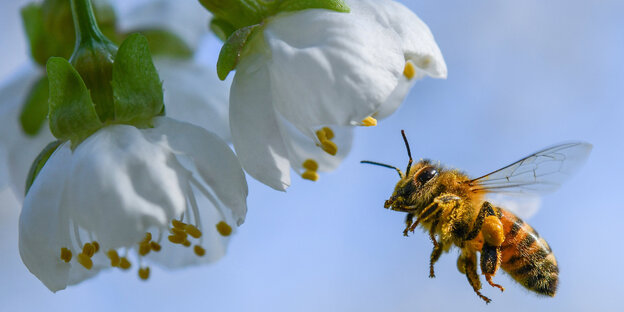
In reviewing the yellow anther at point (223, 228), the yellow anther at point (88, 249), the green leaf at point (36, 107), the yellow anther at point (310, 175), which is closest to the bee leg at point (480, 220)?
the yellow anther at point (310, 175)

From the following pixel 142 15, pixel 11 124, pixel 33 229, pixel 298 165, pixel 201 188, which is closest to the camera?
pixel 33 229

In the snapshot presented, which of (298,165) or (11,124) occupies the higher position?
(298,165)

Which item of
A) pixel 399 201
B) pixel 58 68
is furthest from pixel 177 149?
pixel 399 201

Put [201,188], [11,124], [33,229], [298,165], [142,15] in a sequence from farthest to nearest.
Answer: [142,15] < [11,124] < [298,165] < [201,188] < [33,229]

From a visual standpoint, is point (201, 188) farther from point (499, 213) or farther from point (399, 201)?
point (499, 213)

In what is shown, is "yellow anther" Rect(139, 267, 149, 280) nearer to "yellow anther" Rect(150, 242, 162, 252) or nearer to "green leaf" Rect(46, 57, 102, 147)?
"yellow anther" Rect(150, 242, 162, 252)

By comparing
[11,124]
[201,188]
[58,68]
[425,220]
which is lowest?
[11,124]

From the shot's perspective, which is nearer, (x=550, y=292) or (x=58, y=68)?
(x=58, y=68)
